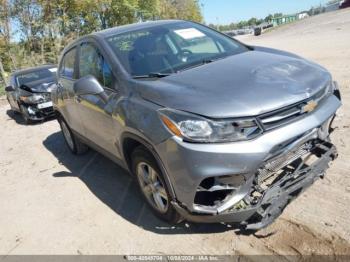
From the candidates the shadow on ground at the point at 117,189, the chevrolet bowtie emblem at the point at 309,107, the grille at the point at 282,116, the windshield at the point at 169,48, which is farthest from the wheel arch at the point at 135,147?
the chevrolet bowtie emblem at the point at 309,107

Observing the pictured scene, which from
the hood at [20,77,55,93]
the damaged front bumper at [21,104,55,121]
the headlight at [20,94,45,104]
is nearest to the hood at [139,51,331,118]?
the damaged front bumper at [21,104,55,121]

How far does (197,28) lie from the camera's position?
194 inches

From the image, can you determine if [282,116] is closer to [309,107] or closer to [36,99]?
[309,107]

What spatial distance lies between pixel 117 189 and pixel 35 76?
745cm

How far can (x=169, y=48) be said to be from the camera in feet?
14.0

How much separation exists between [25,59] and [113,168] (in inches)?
850

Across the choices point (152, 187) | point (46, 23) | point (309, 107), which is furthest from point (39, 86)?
point (46, 23)

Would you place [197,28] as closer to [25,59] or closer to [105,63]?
[105,63]

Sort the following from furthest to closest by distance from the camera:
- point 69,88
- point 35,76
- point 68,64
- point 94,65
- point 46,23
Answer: point 46,23
point 35,76
point 68,64
point 69,88
point 94,65

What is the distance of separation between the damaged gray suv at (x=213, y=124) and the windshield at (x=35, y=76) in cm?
714

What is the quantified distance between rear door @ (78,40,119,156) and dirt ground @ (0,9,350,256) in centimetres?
69

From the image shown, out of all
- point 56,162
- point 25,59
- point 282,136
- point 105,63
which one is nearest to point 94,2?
point 25,59

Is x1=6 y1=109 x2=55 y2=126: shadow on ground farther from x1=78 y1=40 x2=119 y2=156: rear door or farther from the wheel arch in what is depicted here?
the wheel arch

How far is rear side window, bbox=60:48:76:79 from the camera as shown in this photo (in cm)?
539
